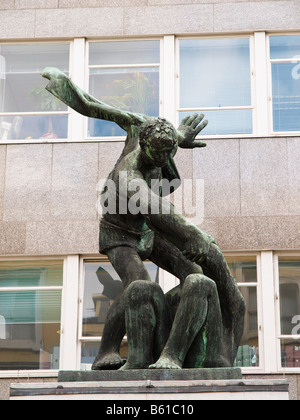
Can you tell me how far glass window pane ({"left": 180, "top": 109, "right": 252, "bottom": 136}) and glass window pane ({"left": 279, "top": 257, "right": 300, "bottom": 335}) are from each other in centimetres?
265

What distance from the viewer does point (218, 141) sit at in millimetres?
18406

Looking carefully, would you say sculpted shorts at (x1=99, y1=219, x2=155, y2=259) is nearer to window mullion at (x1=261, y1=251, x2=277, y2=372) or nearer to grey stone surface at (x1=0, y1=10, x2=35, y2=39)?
window mullion at (x1=261, y1=251, x2=277, y2=372)

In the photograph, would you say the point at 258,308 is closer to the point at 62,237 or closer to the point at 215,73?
the point at 62,237

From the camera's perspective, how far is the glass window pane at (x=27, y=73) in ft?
63.9

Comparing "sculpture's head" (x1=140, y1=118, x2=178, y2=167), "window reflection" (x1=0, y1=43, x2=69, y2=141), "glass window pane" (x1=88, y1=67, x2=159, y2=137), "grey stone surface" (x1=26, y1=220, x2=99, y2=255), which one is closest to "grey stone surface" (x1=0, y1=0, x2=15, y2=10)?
"window reflection" (x1=0, y1=43, x2=69, y2=141)

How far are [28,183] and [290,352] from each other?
5.61 meters

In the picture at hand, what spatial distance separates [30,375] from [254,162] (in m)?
5.49

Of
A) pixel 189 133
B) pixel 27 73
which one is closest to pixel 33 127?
pixel 27 73

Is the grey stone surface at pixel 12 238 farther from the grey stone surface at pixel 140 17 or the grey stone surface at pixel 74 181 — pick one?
the grey stone surface at pixel 140 17

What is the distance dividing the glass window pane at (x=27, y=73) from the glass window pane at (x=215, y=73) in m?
2.38

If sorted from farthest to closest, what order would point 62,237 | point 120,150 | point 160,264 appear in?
1. point 120,150
2. point 62,237
3. point 160,264

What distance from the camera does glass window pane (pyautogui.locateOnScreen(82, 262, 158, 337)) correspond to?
17.5 meters

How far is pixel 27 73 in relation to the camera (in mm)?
19578
